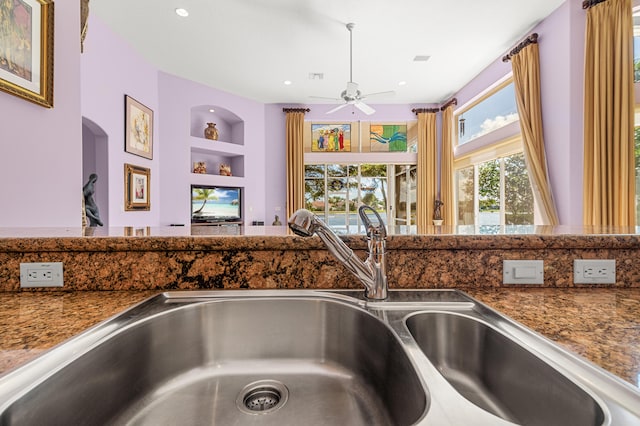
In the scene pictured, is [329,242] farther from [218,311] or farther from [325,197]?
[325,197]

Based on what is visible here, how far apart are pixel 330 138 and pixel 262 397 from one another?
20.2 feet

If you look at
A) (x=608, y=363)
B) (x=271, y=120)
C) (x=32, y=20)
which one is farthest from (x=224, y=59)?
(x=608, y=363)

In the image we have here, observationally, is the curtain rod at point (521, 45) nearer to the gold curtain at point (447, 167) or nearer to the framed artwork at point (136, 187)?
the gold curtain at point (447, 167)

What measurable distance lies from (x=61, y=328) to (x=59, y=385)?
0.47ft

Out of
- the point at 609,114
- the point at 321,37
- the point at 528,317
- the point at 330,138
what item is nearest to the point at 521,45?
the point at 609,114

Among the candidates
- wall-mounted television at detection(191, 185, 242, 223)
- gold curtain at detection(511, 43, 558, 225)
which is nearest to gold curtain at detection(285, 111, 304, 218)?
wall-mounted television at detection(191, 185, 242, 223)

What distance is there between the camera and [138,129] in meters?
4.06

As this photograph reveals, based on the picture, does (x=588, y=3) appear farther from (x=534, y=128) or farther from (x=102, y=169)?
(x=102, y=169)

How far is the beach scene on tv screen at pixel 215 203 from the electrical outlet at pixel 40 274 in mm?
4622

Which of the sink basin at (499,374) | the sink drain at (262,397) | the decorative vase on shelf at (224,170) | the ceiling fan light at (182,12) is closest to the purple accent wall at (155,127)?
the decorative vase on shelf at (224,170)

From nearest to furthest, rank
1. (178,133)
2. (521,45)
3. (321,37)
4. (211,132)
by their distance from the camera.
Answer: (521,45), (321,37), (178,133), (211,132)

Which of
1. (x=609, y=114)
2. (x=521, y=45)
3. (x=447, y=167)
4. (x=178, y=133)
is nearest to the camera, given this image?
(x=609, y=114)

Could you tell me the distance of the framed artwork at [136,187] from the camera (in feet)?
12.5

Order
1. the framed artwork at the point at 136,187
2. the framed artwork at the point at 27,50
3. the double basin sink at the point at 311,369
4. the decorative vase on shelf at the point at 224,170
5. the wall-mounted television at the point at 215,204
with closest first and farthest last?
1. the double basin sink at the point at 311,369
2. the framed artwork at the point at 27,50
3. the framed artwork at the point at 136,187
4. the wall-mounted television at the point at 215,204
5. the decorative vase on shelf at the point at 224,170
